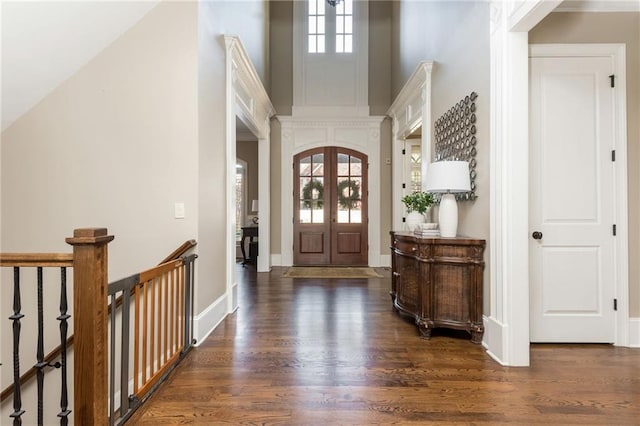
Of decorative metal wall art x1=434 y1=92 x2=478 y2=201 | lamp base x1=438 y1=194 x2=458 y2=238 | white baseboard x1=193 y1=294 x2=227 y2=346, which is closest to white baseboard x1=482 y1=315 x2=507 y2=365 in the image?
lamp base x1=438 y1=194 x2=458 y2=238

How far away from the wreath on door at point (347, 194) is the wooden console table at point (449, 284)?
3.60m

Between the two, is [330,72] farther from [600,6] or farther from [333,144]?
[600,6]

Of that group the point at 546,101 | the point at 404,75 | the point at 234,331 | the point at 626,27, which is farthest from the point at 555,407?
the point at 404,75

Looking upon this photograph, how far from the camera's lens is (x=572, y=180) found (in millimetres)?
2701

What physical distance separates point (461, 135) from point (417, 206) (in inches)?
32.2

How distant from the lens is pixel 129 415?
5.93 feet

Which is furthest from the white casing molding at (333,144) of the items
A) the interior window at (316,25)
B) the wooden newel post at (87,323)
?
the wooden newel post at (87,323)

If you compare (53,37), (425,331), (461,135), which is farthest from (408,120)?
(53,37)

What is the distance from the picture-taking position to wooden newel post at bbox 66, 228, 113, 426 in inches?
58.8

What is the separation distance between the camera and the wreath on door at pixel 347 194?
21.7ft

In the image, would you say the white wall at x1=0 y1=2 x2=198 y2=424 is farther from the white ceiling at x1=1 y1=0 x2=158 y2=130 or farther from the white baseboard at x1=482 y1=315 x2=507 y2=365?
the white baseboard at x1=482 y1=315 x2=507 y2=365

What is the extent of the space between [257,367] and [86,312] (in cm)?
123

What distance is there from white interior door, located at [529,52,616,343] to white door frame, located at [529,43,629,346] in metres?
0.04

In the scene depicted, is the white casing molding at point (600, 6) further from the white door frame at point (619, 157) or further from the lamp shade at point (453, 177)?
the lamp shade at point (453, 177)
